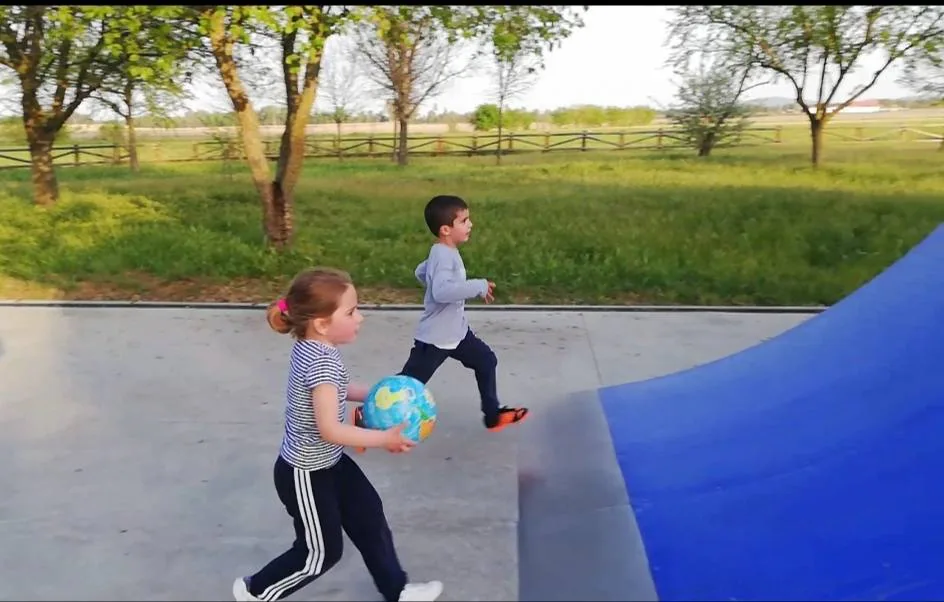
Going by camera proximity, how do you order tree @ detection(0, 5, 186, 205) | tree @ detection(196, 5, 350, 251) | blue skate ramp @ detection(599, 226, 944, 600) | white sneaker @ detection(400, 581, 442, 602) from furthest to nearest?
tree @ detection(0, 5, 186, 205) < tree @ detection(196, 5, 350, 251) < white sneaker @ detection(400, 581, 442, 602) < blue skate ramp @ detection(599, 226, 944, 600)

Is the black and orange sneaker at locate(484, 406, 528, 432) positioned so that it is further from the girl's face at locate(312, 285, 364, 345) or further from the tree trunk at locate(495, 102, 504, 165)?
the tree trunk at locate(495, 102, 504, 165)

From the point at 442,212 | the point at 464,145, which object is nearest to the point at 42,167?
the point at 464,145

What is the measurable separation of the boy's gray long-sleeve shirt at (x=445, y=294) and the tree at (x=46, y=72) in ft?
36.1

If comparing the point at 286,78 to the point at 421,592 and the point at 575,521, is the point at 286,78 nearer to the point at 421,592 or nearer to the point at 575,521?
the point at 575,521

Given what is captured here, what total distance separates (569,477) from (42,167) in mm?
13811

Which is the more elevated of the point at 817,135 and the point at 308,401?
the point at 817,135

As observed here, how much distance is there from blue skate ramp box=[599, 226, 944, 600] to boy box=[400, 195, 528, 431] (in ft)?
2.58

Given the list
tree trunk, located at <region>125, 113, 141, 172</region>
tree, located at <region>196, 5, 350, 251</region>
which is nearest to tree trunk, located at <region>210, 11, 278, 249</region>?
tree, located at <region>196, 5, 350, 251</region>

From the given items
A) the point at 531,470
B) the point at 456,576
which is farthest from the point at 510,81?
the point at 456,576

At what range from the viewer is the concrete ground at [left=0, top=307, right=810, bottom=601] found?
3568 millimetres

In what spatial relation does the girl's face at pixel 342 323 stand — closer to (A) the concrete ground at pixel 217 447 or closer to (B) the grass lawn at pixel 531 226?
(A) the concrete ground at pixel 217 447

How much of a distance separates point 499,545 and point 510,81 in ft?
44.1

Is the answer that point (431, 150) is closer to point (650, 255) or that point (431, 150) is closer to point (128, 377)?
point (650, 255)

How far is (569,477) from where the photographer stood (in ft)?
14.5
